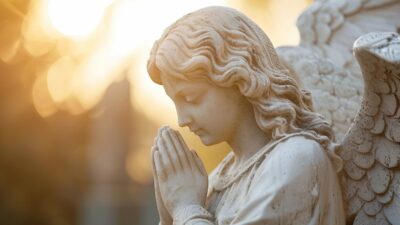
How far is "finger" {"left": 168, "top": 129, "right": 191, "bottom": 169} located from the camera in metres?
3.91

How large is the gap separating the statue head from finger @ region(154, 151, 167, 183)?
34cm

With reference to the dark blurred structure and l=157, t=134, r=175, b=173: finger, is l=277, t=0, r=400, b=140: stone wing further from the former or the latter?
the dark blurred structure

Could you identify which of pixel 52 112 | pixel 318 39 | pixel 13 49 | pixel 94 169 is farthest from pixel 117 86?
pixel 318 39

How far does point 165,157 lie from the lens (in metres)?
3.92

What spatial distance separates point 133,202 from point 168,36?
14.2 m

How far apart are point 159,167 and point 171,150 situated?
86 millimetres

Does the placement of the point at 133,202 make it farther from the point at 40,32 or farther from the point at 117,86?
the point at 40,32

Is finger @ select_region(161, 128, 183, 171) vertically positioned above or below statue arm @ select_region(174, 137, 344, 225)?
above

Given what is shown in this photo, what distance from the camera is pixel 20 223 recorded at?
13.4 metres

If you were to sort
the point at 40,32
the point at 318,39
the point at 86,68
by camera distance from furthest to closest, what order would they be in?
the point at 86,68
the point at 40,32
the point at 318,39

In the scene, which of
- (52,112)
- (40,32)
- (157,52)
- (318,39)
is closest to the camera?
(157,52)

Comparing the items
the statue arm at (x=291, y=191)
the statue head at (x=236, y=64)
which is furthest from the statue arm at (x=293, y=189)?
the statue head at (x=236, y=64)

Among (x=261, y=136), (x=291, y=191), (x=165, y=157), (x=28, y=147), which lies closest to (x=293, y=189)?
(x=291, y=191)

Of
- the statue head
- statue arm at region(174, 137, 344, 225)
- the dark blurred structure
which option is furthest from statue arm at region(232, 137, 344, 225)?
the dark blurred structure
